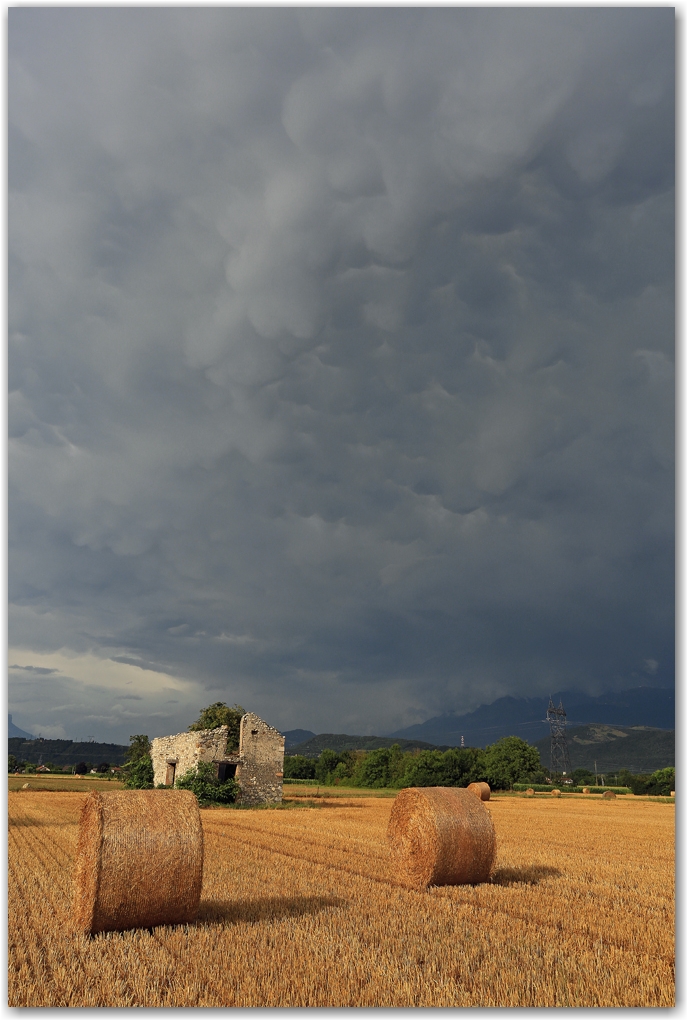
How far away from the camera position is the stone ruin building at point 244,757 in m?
32.7

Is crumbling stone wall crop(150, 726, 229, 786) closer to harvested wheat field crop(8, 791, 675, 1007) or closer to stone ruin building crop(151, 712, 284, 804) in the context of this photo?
stone ruin building crop(151, 712, 284, 804)

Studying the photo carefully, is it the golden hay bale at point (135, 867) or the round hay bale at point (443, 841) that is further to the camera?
the round hay bale at point (443, 841)

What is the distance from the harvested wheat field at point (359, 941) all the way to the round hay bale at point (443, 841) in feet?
1.09

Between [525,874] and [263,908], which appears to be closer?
[263,908]

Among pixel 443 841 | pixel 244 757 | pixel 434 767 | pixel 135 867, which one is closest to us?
pixel 135 867

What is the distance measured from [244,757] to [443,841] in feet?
77.1

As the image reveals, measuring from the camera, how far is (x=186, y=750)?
3366 cm

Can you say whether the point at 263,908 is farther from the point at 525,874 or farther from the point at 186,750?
the point at 186,750

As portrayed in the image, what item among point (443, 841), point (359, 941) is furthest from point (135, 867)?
point (443, 841)

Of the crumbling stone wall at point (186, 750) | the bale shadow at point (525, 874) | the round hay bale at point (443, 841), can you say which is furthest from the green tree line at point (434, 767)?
the round hay bale at point (443, 841)

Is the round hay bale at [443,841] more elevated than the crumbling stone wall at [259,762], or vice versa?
the round hay bale at [443,841]

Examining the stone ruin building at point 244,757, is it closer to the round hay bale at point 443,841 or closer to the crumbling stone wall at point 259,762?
the crumbling stone wall at point 259,762

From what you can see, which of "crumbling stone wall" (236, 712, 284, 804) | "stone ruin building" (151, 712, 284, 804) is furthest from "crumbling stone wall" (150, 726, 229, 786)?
"crumbling stone wall" (236, 712, 284, 804)

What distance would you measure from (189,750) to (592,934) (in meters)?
28.4
